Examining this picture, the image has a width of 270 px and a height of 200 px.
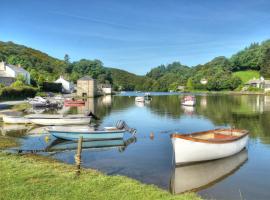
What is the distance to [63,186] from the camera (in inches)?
569

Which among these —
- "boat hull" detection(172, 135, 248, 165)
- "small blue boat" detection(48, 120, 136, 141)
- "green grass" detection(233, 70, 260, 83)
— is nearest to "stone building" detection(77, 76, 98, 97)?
"green grass" detection(233, 70, 260, 83)

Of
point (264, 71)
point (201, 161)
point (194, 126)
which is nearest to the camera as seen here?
point (201, 161)

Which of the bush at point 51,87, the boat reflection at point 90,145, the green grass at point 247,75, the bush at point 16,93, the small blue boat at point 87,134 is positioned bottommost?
the boat reflection at point 90,145

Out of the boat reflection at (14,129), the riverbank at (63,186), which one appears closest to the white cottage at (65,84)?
the boat reflection at (14,129)

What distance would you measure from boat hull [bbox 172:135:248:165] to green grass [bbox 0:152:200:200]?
705 cm

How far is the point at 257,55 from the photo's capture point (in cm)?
19788

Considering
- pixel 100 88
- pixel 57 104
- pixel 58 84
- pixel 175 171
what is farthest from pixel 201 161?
pixel 100 88

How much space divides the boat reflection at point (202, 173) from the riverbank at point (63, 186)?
12.2 feet

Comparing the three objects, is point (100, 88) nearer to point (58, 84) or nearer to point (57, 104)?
point (58, 84)

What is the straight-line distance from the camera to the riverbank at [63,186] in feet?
43.6

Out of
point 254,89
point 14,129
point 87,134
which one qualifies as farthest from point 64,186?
point 254,89

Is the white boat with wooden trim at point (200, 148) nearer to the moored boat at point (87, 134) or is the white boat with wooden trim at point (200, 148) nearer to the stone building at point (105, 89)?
the moored boat at point (87, 134)

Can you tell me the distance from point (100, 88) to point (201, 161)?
145 meters

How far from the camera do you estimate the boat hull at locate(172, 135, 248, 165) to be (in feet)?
74.1
